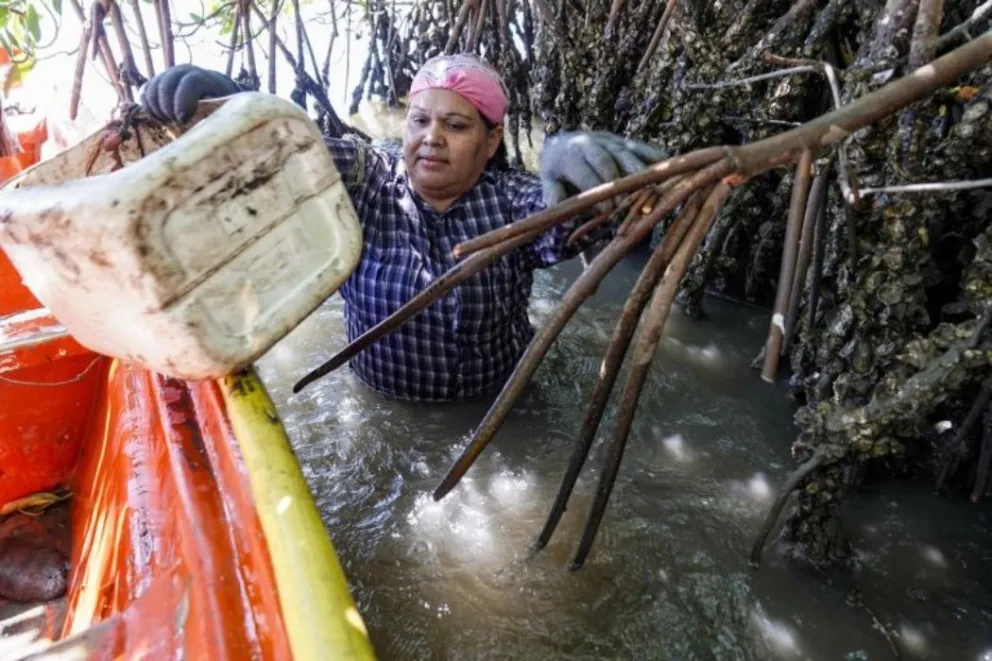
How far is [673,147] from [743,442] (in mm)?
1309

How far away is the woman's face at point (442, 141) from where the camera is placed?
2.02 m

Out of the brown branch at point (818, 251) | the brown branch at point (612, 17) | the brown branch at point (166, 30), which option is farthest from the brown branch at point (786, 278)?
the brown branch at point (612, 17)

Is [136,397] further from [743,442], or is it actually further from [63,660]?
[743,442]

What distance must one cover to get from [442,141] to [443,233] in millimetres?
299

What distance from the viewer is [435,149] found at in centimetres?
204

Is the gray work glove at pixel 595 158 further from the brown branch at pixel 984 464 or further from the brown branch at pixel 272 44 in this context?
the brown branch at pixel 272 44

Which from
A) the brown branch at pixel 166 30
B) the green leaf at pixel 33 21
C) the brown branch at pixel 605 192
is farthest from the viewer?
the green leaf at pixel 33 21

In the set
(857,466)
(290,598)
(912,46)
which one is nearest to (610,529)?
(857,466)

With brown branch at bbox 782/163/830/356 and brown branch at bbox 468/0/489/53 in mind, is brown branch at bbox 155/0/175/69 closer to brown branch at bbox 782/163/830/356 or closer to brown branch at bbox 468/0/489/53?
brown branch at bbox 468/0/489/53

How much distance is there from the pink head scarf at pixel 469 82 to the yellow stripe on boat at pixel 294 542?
109 cm

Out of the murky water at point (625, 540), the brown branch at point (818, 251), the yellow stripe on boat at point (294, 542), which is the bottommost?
the murky water at point (625, 540)

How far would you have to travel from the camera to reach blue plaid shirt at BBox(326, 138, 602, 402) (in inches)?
84.1

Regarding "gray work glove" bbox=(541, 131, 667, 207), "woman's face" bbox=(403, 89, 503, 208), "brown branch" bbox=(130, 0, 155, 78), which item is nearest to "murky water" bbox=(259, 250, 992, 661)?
"woman's face" bbox=(403, 89, 503, 208)

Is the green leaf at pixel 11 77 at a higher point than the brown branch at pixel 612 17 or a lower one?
lower
